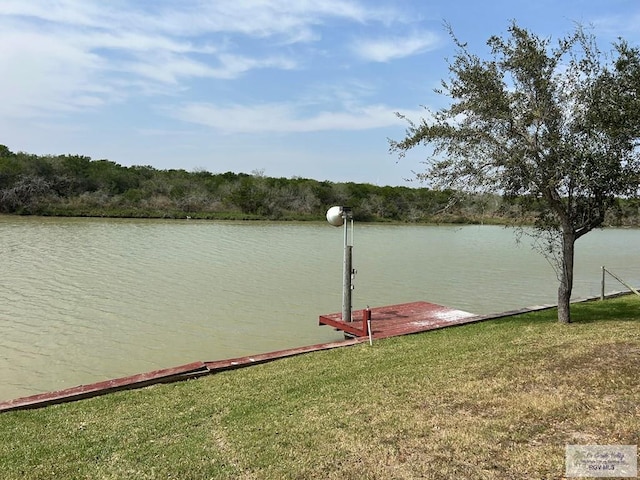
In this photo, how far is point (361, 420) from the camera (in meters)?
4.46

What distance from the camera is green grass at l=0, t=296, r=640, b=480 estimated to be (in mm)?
3627

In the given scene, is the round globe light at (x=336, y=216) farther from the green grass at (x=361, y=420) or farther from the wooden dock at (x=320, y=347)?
the green grass at (x=361, y=420)

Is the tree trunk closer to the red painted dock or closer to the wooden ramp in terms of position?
the wooden ramp

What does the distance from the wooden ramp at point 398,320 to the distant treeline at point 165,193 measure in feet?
106

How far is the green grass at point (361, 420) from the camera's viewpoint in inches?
143

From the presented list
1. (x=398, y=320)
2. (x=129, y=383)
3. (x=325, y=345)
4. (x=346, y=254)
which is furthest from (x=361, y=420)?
(x=398, y=320)

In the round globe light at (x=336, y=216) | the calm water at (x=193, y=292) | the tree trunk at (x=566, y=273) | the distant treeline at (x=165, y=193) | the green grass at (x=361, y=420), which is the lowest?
the calm water at (x=193, y=292)

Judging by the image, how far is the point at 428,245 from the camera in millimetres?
34656

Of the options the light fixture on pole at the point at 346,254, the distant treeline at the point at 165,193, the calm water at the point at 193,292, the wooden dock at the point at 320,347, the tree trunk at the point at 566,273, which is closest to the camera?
the wooden dock at the point at 320,347

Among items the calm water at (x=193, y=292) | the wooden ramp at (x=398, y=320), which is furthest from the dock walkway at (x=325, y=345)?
the calm water at (x=193, y=292)

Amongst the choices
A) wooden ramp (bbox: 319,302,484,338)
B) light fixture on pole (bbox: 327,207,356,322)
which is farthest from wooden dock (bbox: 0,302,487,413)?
light fixture on pole (bbox: 327,207,356,322)

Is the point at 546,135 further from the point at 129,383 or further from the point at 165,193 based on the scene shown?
the point at 165,193

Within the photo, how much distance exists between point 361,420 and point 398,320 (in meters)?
6.61

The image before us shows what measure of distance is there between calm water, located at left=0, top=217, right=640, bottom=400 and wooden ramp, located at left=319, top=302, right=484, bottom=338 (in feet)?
2.22
